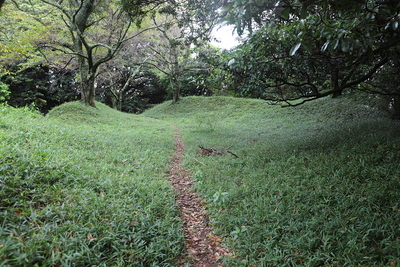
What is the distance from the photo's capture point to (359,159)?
16.3 feet

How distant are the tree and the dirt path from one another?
8.98ft

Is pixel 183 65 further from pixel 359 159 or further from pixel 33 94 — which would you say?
pixel 359 159

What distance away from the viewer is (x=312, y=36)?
3.56m

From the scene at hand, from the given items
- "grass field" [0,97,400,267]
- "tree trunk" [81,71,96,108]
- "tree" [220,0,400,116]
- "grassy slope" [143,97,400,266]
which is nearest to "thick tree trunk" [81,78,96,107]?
"tree trunk" [81,71,96,108]

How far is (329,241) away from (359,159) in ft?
9.43

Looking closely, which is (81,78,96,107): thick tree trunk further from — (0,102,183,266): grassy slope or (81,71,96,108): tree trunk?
(0,102,183,266): grassy slope

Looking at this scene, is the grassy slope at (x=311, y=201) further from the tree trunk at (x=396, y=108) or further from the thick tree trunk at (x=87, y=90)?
the thick tree trunk at (x=87, y=90)

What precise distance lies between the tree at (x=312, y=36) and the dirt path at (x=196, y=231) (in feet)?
8.98

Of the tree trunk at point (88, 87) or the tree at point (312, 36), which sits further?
the tree trunk at point (88, 87)

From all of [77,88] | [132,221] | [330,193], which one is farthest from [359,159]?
[77,88]

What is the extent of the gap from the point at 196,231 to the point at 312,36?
3.60 metres

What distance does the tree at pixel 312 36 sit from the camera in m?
2.56

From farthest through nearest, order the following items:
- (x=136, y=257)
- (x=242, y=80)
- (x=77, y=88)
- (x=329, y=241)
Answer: (x=77, y=88) → (x=242, y=80) → (x=329, y=241) → (x=136, y=257)

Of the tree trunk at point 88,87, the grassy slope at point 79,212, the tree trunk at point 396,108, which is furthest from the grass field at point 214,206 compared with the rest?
the tree trunk at point 88,87
